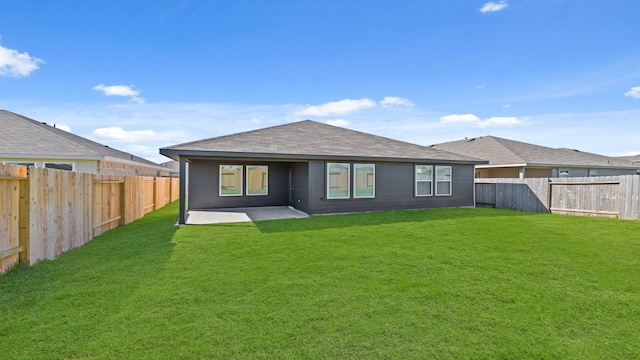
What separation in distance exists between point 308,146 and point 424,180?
509cm

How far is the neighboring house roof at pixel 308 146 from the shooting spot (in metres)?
9.52

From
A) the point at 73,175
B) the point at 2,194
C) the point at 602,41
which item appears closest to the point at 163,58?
the point at 73,175

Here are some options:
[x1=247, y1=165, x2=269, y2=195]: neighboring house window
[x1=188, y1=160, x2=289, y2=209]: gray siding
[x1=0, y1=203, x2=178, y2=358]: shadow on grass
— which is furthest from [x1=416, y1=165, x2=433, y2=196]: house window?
[x1=0, y1=203, x2=178, y2=358]: shadow on grass

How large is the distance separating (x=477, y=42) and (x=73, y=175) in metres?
14.2

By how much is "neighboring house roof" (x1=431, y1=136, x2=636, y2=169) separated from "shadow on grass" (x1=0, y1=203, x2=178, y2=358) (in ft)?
56.2

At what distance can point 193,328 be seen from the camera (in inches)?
115

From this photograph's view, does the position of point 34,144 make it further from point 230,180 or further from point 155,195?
point 230,180

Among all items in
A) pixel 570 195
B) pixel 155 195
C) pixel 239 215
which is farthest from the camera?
pixel 155 195

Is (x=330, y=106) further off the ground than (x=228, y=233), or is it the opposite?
(x=330, y=106)

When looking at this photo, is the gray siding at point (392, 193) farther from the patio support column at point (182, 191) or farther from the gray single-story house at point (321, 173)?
the patio support column at point (182, 191)

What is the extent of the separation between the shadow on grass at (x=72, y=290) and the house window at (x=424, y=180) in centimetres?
950

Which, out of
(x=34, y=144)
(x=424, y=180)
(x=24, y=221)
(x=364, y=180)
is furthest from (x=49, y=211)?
(x=424, y=180)

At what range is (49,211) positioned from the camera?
5293mm

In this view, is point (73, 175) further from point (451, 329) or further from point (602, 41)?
point (602, 41)
